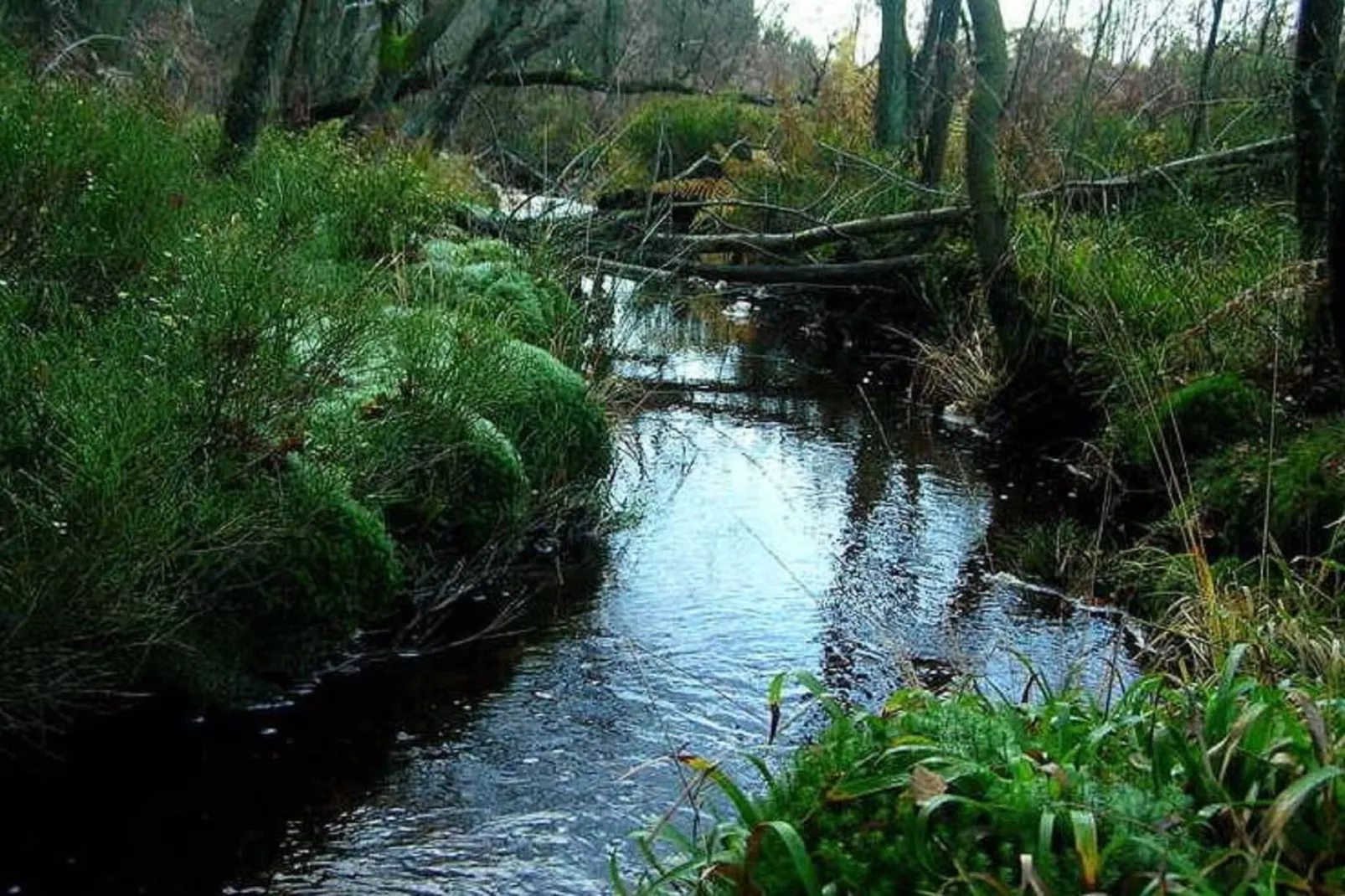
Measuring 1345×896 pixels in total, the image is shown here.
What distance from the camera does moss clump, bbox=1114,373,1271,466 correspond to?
747cm

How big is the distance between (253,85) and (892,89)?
29.4ft

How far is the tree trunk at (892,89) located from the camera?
53.8 feet

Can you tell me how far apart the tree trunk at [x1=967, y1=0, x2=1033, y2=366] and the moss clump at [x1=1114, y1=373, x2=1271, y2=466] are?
7.40 ft

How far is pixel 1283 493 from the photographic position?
6.36 metres

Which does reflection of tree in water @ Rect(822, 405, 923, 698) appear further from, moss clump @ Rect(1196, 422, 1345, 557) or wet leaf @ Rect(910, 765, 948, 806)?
wet leaf @ Rect(910, 765, 948, 806)

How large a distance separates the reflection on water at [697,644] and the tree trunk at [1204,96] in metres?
3.78

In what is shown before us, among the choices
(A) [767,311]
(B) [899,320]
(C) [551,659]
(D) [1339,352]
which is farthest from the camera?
(A) [767,311]

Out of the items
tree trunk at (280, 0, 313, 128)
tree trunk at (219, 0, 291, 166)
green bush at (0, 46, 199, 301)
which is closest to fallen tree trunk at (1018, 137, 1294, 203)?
tree trunk at (219, 0, 291, 166)

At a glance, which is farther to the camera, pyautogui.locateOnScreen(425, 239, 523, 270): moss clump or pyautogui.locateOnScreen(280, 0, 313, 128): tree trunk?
pyautogui.locateOnScreen(280, 0, 313, 128): tree trunk

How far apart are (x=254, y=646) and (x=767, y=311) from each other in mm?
11843

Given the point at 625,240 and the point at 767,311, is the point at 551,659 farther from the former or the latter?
the point at 767,311

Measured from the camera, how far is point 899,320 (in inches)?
520

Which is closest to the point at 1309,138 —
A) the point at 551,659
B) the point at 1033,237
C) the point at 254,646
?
the point at 1033,237

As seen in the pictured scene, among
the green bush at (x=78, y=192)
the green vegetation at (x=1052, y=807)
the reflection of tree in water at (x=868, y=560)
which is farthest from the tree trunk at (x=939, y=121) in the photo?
the green vegetation at (x=1052, y=807)
